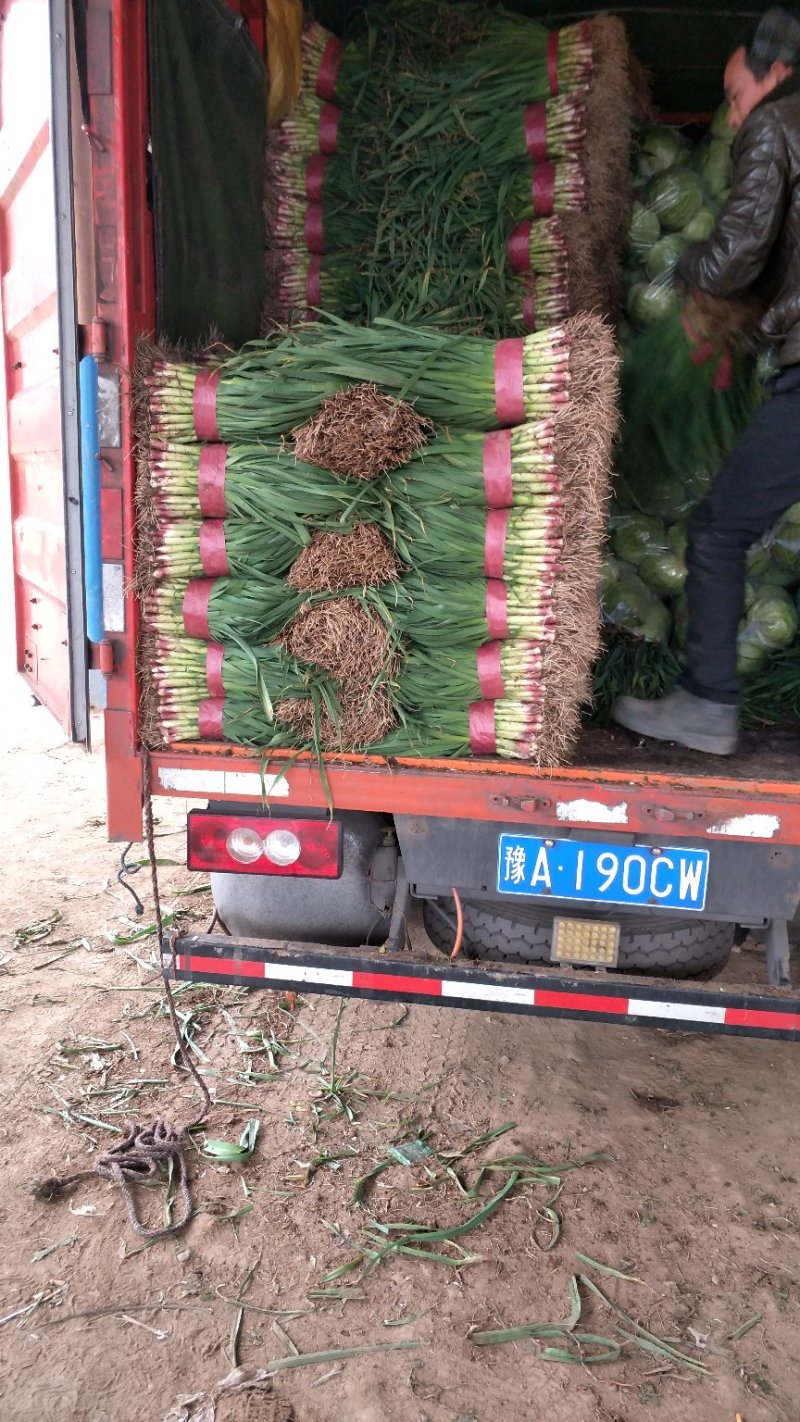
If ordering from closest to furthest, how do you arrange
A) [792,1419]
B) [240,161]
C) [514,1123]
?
[792,1419], [514,1123], [240,161]

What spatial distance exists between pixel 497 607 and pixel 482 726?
276 mm

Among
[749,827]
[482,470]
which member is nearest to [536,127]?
[482,470]

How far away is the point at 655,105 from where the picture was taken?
3.72 m

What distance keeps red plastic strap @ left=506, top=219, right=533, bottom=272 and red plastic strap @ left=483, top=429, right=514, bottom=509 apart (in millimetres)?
1391

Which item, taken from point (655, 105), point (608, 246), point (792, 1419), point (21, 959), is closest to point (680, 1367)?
point (792, 1419)

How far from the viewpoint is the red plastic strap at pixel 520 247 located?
3236 mm

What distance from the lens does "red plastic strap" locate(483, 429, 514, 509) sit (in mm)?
2152

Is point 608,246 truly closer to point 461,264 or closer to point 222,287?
point 461,264

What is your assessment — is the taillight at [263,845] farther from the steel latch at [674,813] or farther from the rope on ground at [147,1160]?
the steel latch at [674,813]

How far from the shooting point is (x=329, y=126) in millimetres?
3268

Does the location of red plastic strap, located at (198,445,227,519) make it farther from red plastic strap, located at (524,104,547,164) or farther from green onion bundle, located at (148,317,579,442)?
red plastic strap, located at (524,104,547,164)

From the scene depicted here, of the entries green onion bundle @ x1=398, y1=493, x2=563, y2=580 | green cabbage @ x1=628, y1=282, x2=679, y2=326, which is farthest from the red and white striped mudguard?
green cabbage @ x1=628, y1=282, x2=679, y2=326

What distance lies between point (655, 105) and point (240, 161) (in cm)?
174

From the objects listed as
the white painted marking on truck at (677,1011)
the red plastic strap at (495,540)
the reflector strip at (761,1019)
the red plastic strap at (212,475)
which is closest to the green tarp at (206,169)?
the red plastic strap at (212,475)
